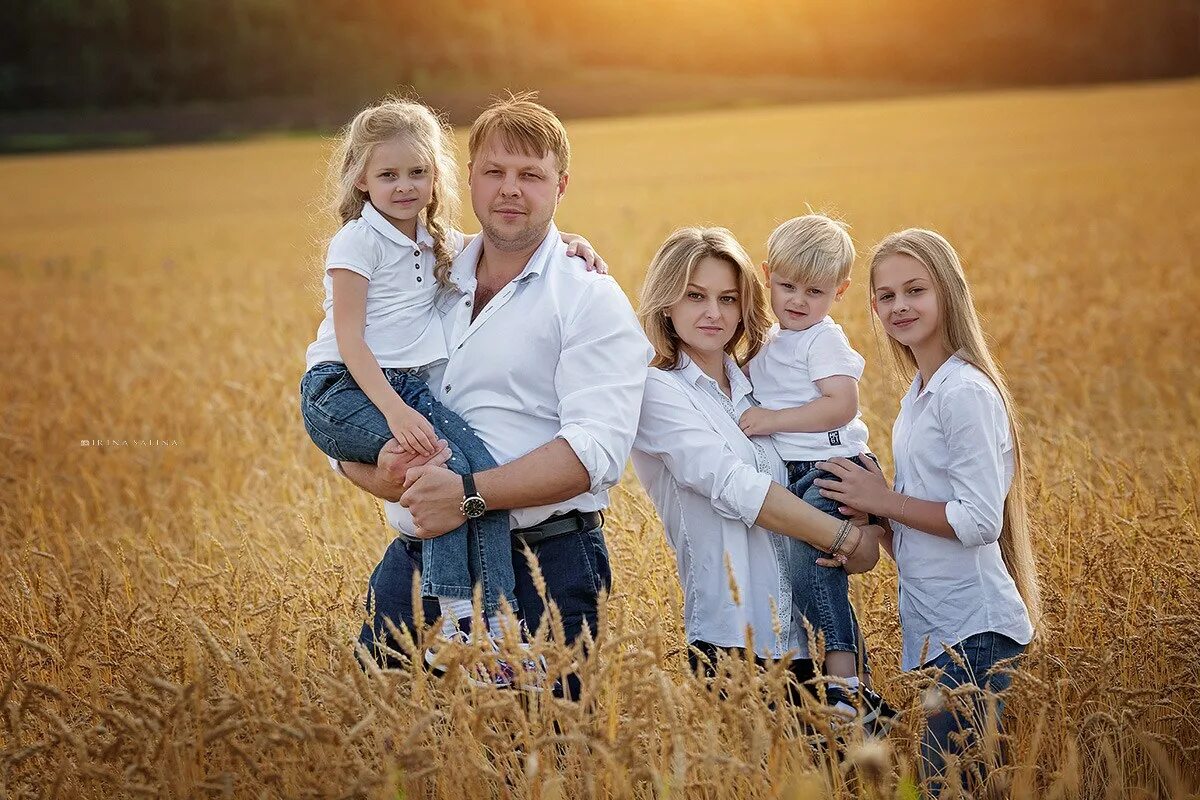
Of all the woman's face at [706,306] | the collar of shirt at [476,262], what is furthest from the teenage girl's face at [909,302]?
the collar of shirt at [476,262]

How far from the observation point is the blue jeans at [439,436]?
3703mm

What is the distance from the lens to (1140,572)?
14.4 ft

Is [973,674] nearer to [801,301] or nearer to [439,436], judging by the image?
[801,301]

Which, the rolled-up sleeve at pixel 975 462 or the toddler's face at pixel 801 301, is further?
the toddler's face at pixel 801 301

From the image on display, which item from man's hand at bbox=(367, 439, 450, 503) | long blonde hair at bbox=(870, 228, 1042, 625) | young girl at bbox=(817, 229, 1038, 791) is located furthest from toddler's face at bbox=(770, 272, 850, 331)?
man's hand at bbox=(367, 439, 450, 503)

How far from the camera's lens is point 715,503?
12.1 feet

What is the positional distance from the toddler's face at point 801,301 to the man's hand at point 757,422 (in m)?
0.31

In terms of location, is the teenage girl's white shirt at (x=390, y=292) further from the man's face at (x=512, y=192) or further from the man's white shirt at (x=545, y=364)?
the man's face at (x=512, y=192)

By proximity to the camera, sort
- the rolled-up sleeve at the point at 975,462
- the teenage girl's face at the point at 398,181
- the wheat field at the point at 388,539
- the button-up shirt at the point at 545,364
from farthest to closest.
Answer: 1. the teenage girl's face at the point at 398,181
2. the button-up shirt at the point at 545,364
3. the rolled-up sleeve at the point at 975,462
4. the wheat field at the point at 388,539

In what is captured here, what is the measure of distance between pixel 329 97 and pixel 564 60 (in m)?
18.1

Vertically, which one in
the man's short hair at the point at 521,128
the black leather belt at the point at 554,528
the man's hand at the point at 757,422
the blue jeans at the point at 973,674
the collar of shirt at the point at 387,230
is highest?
the man's short hair at the point at 521,128

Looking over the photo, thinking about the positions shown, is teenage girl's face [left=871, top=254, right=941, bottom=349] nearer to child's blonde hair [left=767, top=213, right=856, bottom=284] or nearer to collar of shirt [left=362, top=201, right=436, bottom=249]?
child's blonde hair [left=767, top=213, right=856, bottom=284]

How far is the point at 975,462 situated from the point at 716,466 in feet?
2.48

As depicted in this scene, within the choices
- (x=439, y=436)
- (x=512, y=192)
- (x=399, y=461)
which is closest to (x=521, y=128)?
(x=512, y=192)
